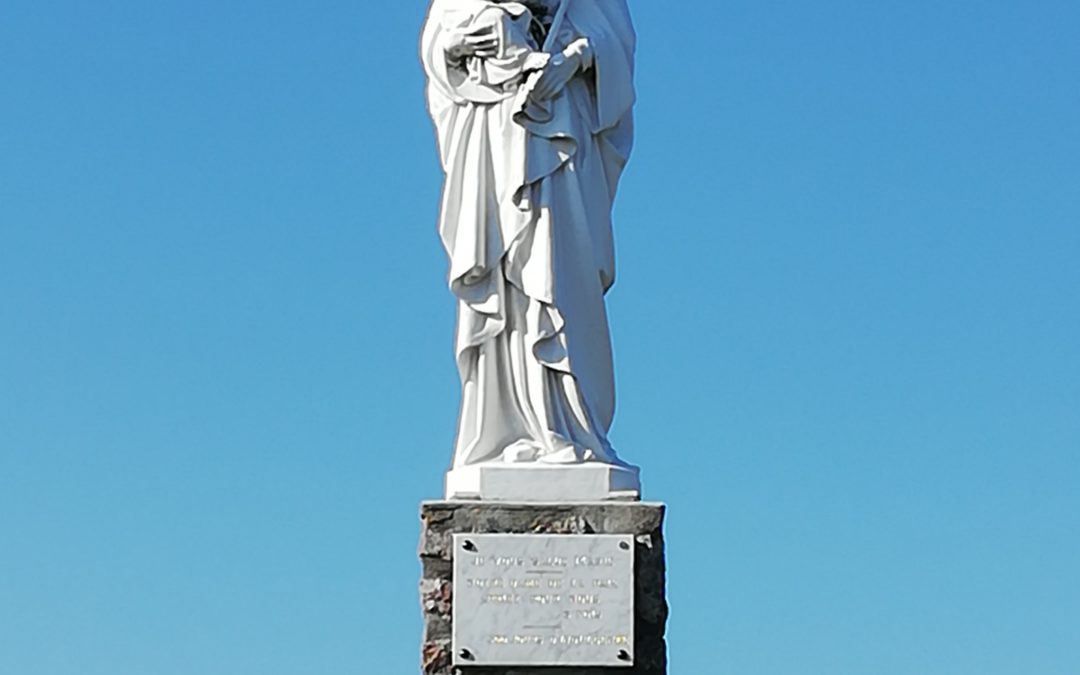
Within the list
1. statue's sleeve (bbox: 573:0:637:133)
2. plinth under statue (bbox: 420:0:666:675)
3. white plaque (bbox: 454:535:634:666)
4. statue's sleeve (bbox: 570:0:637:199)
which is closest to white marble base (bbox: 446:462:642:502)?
plinth under statue (bbox: 420:0:666:675)

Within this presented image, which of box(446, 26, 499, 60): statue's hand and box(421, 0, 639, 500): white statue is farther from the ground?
box(446, 26, 499, 60): statue's hand

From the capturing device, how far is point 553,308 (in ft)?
40.2

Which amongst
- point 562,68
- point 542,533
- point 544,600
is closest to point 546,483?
point 542,533

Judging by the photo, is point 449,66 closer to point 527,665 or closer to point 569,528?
point 569,528

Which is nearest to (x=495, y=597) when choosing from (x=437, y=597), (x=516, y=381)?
(x=437, y=597)

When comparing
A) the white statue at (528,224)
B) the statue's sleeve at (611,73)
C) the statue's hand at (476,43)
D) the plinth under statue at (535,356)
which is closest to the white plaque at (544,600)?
the plinth under statue at (535,356)

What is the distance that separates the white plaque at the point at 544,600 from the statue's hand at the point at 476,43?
3086 mm

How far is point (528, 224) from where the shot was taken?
12344mm

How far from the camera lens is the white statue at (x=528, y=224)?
12.3 meters

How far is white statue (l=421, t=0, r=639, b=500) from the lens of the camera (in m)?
12.3

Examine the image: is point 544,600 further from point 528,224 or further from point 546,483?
point 528,224

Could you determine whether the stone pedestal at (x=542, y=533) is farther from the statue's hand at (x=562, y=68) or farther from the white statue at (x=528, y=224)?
the statue's hand at (x=562, y=68)

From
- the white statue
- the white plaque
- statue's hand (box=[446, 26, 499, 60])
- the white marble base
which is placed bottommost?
the white plaque

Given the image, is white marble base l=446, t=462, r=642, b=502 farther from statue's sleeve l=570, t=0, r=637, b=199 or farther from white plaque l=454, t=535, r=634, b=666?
statue's sleeve l=570, t=0, r=637, b=199
